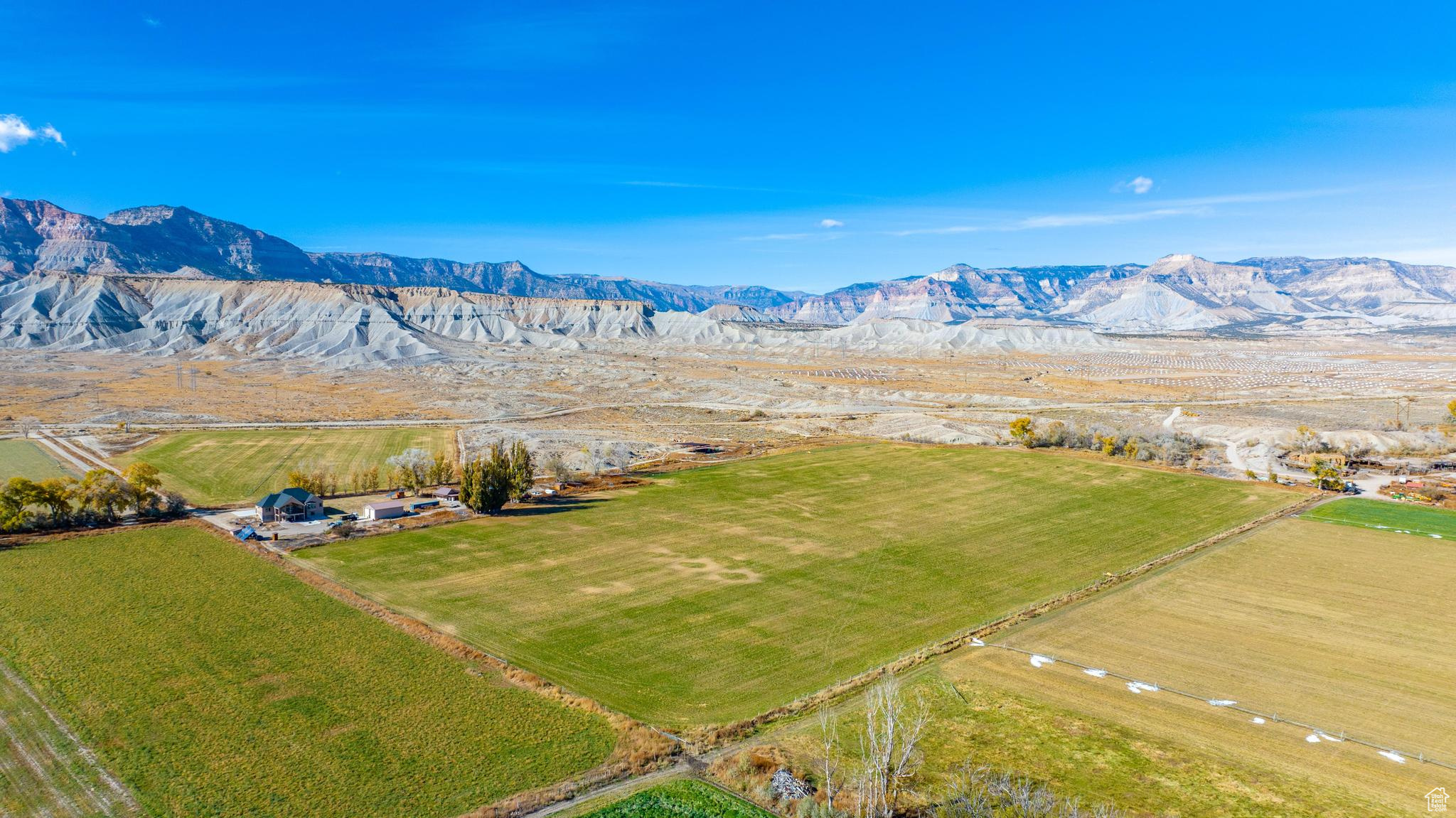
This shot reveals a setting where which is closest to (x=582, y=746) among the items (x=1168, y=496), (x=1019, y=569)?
(x=1019, y=569)

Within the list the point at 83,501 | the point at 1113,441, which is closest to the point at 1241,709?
the point at 1113,441

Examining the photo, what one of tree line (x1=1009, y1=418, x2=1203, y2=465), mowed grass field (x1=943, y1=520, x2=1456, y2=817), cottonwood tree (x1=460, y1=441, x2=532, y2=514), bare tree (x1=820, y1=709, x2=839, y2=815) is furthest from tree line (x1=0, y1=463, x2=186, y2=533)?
tree line (x1=1009, y1=418, x2=1203, y2=465)

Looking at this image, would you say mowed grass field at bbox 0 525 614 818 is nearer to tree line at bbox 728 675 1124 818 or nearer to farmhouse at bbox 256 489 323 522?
tree line at bbox 728 675 1124 818

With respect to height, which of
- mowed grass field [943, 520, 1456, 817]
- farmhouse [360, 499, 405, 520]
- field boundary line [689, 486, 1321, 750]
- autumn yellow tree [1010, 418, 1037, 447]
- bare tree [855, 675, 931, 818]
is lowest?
mowed grass field [943, 520, 1456, 817]

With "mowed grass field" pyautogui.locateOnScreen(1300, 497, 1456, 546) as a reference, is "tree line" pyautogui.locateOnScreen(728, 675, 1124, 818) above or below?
above

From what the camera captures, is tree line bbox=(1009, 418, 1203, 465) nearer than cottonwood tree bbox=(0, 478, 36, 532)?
No

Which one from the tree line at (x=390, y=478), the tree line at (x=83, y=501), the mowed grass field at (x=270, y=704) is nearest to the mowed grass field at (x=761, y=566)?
the mowed grass field at (x=270, y=704)

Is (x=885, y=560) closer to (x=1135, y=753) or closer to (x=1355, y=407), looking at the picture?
(x=1135, y=753)

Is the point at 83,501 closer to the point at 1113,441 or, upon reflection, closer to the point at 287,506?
the point at 287,506
